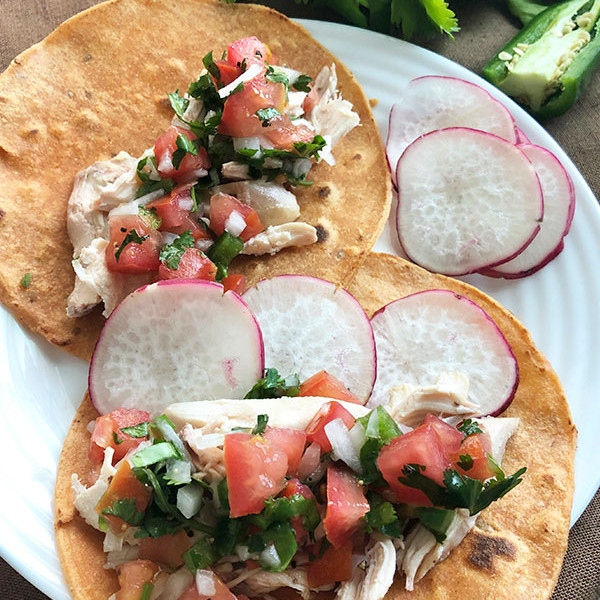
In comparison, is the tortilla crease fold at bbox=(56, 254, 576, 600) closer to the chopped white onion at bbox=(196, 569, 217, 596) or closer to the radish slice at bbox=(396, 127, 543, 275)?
the radish slice at bbox=(396, 127, 543, 275)

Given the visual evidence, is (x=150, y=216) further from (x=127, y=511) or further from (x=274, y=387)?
(x=127, y=511)

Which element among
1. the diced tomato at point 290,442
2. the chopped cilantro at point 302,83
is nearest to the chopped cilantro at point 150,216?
the chopped cilantro at point 302,83

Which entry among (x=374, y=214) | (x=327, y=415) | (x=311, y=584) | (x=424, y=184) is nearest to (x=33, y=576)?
(x=311, y=584)

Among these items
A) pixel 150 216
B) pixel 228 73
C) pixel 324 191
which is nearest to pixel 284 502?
pixel 150 216

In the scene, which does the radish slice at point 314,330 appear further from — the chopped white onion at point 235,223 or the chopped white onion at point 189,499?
the chopped white onion at point 189,499

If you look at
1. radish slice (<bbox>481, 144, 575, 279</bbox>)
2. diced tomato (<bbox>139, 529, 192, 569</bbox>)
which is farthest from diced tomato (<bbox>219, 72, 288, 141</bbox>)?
diced tomato (<bbox>139, 529, 192, 569</bbox>)

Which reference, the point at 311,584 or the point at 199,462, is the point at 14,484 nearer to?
the point at 199,462

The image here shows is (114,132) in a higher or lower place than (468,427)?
higher
